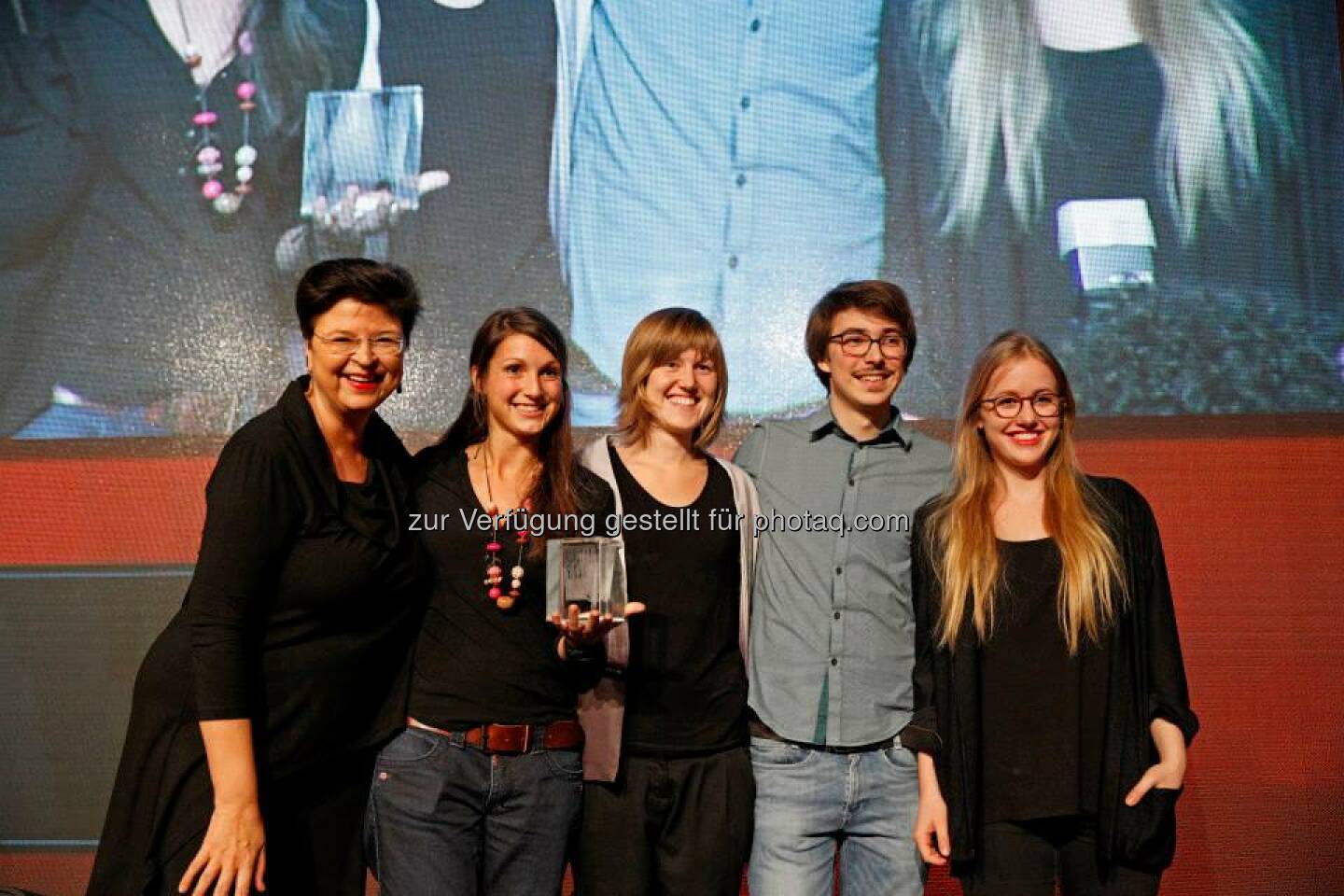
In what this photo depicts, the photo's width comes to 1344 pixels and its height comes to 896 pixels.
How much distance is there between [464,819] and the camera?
1.95 meters

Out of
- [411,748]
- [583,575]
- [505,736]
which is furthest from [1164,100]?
[411,748]

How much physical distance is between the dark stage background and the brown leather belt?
4.48 feet

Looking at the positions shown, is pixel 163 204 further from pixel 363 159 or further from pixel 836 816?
pixel 836 816

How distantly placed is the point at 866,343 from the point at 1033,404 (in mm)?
363

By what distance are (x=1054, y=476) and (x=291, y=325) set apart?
2.17 meters

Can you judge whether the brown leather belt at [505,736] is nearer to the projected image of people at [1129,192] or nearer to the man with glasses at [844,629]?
the man with glasses at [844,629]

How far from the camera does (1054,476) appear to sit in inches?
80.5

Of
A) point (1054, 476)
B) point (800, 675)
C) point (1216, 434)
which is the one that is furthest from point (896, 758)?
point (1216, 434)

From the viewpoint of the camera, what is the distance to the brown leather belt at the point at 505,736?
1.95 meters

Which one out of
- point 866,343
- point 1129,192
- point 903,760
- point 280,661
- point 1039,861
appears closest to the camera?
point 280,661

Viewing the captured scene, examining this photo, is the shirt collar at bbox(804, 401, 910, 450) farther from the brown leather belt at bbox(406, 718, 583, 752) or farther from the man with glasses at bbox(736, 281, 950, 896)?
the brown leather belt at bbox(406, 718, 583, 752)

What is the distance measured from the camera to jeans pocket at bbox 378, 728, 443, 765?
195 centimetres

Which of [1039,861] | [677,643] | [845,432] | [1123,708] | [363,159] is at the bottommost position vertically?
[1039,861]

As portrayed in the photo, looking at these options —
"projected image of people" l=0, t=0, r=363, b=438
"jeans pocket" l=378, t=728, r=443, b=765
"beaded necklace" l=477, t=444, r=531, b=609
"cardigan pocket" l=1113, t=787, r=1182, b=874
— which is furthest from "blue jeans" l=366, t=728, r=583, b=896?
"projected image of people" l=0, t=0, r=363, b=438
